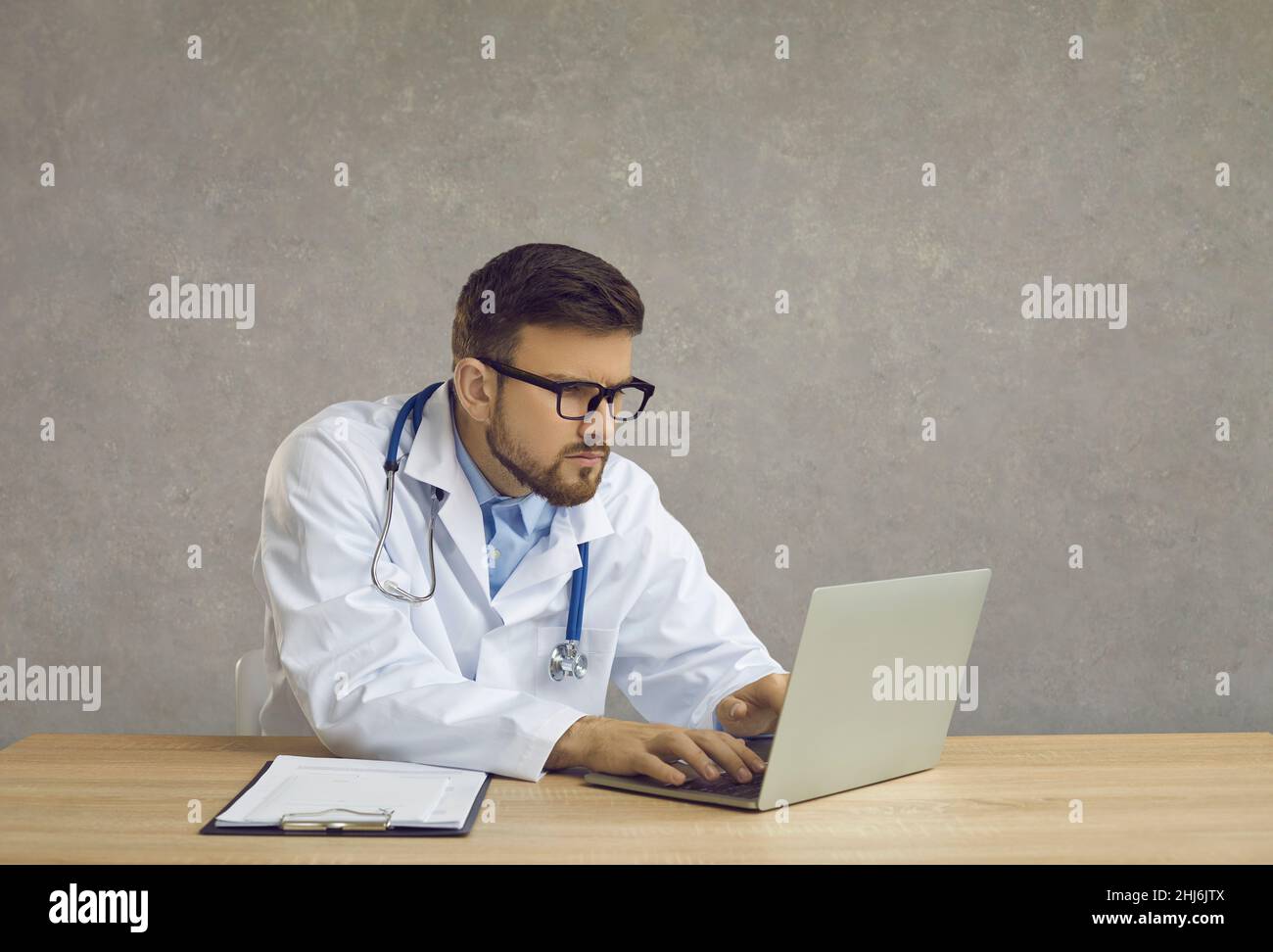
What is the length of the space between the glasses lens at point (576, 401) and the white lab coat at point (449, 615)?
0.20 metres

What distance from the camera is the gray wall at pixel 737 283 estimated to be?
127 inches

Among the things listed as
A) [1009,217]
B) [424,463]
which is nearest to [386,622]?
[424,463]

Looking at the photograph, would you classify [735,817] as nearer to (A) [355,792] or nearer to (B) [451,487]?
(A) [355,792]

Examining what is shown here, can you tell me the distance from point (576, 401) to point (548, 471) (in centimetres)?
12

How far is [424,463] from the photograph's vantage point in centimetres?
183

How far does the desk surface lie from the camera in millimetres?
1062

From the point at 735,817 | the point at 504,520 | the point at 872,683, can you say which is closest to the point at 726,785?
the point at 735,817

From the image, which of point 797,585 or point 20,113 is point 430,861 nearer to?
point 797,585

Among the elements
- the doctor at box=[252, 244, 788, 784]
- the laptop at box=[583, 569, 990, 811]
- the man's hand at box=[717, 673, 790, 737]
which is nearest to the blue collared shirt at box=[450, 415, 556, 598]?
the doctor at box=[252, 244, 788, 784]

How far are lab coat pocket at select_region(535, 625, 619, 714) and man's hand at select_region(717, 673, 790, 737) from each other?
11.7 inches

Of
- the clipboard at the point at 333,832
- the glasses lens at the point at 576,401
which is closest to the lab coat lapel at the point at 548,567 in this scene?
the glasses lens at the point at 576,401

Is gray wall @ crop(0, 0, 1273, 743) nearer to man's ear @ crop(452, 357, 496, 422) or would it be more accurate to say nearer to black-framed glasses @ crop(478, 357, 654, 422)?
man's ear @ crop(452, 357, 496, 422)

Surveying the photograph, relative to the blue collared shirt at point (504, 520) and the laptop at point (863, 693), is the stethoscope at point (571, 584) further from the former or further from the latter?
the laptop at point (863, 693)

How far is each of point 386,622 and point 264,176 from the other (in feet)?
6.83
